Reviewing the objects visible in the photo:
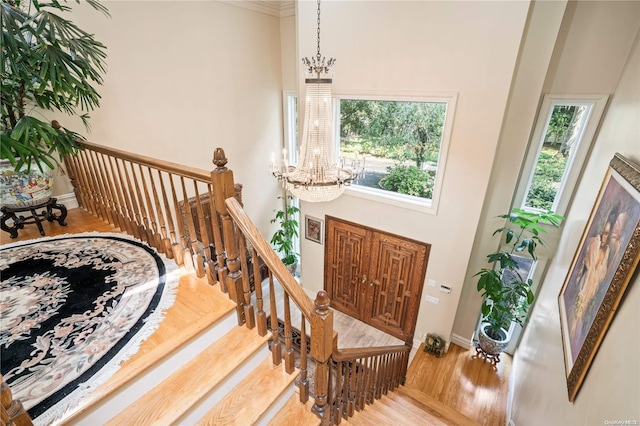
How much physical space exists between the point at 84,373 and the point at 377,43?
4.30 m

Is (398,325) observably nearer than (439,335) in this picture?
No

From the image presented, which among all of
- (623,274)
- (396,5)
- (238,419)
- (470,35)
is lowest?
(238,419)

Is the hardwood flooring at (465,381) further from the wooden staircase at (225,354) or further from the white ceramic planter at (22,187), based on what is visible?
the white ceramic planter at (22,187)

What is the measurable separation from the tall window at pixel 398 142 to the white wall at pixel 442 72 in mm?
148

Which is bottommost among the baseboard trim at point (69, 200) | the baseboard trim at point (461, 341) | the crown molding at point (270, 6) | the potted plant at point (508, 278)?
the baseboard trim at point (461, 341)

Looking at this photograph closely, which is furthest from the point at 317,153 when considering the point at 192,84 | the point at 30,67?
the point at 192,84

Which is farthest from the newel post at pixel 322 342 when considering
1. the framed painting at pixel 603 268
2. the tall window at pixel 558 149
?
the tall window at pixel 558 149

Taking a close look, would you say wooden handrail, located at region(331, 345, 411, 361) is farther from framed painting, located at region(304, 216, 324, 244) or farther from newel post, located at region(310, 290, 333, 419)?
framed painting, located at region(304, 216, 324, 244)

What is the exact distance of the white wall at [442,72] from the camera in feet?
10.3

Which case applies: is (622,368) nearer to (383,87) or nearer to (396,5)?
(383,87)

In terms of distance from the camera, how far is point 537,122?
359cm

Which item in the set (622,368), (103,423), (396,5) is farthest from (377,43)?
(103,423)

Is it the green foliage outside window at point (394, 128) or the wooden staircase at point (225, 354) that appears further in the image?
the green foliage outside window at point (394, 128)

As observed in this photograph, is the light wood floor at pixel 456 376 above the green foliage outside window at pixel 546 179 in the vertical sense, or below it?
below
